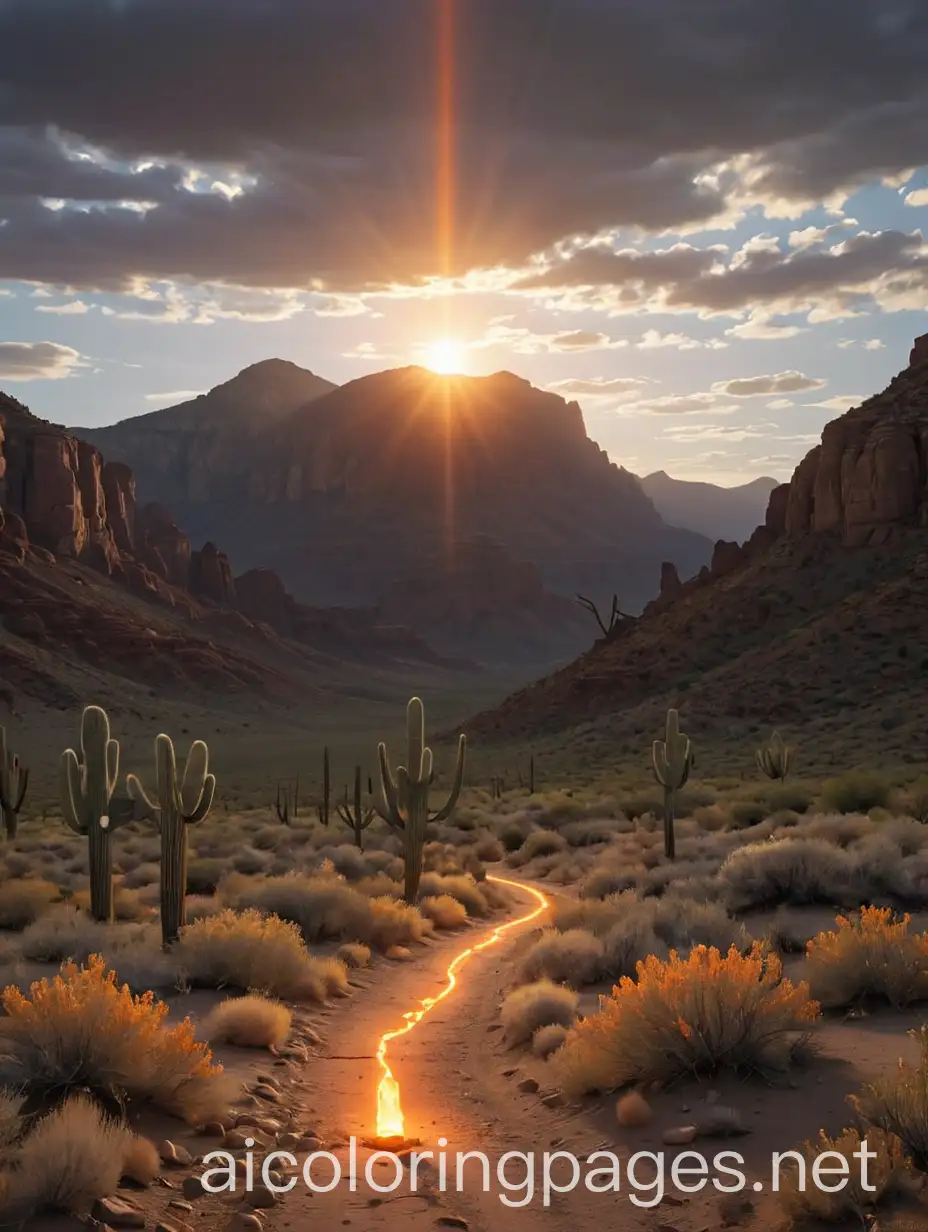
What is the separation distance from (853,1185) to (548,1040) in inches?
178

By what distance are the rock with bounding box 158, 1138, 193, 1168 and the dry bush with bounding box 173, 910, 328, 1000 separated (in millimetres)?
4416

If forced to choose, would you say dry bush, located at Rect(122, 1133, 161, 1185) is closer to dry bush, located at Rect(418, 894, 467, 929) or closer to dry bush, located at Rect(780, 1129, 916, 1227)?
dry bush, located at Rect(780, 1129, 916, 1227)

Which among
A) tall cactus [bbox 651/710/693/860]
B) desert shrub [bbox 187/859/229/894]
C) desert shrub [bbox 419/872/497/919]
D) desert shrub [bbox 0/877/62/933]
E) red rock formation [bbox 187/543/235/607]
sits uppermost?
red rock formation [bbox 187/543/235/607]

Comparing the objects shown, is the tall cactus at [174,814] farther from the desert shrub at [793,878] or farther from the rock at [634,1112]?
the rock at [634,1112]

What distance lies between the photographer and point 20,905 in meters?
17.4

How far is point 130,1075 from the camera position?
7984 millimetres

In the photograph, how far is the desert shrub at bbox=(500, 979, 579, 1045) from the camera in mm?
10953

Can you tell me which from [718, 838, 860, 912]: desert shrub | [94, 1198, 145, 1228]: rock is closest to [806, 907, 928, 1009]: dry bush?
[718, 838, 860, 912]: desert shrub

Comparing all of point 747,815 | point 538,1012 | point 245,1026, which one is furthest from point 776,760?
point 245,1026

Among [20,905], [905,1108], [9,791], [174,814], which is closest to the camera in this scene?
[905,1108]

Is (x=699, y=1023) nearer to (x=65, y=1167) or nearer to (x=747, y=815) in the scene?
(x=65, y=1167)

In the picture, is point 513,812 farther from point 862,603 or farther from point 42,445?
point 42,445

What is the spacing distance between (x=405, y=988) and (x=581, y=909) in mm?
2542

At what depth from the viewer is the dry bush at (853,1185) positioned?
5.97m
